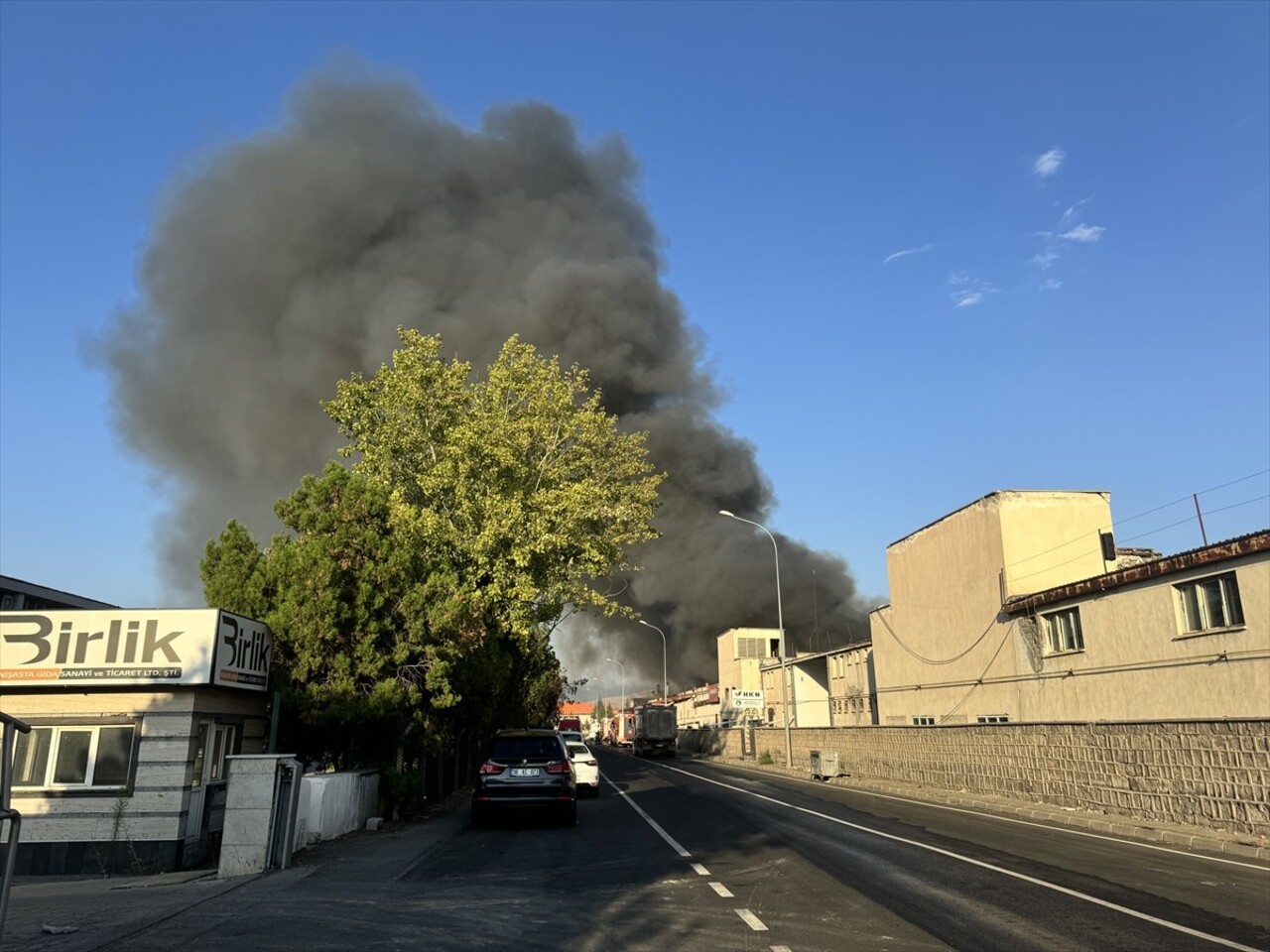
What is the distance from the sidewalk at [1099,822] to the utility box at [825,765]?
3.45 m

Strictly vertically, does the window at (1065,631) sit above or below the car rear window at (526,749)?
above

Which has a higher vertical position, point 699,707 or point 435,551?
point 435,551

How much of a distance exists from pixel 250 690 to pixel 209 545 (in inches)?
136

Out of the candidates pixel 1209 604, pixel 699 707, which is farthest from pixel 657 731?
pixel 1209 604

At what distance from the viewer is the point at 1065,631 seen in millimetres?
24109

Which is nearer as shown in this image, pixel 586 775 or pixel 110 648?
pixel 110 648

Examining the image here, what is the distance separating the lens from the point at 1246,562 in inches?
702

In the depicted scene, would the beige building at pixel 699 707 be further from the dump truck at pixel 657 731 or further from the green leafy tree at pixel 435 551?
the green leafy tree at pixel 435 551

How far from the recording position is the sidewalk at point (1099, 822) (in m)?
12.0

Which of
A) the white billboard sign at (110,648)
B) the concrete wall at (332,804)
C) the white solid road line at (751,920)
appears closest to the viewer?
the white solid road line at (751,920)

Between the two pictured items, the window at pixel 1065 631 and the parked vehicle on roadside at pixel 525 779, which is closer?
the parked vehicle on roadside at pixel 525 779

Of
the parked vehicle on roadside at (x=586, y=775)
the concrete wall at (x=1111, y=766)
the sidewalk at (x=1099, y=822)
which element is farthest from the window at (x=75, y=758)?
the concrete wall at (x=1111, y=766)

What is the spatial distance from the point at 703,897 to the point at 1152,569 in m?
16.8

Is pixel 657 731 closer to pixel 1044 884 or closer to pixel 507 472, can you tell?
pixel 507 472
